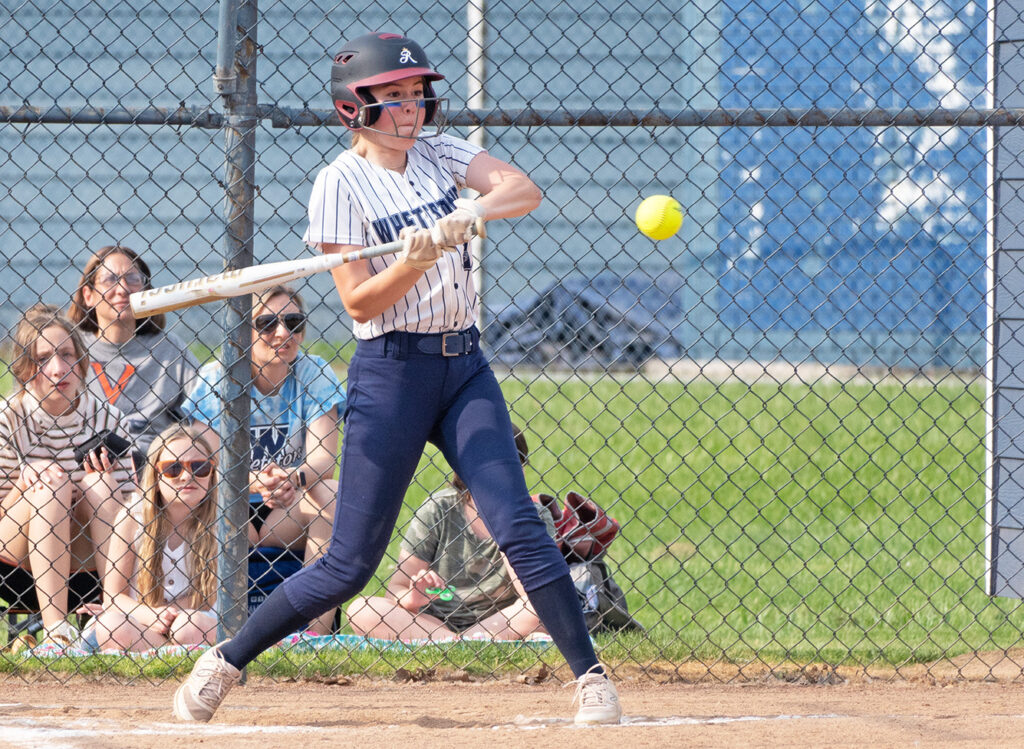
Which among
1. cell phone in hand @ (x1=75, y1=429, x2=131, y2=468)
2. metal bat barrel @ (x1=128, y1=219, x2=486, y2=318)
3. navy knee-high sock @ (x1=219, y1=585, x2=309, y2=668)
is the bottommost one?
navy knee-high sock @ (x1=219, y1=585, x2=309, y2=668)

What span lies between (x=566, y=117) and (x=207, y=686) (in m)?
2.04

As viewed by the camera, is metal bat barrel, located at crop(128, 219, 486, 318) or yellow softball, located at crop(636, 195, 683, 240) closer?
metal bat barrel, located at crop(128, 219, 486, 318)

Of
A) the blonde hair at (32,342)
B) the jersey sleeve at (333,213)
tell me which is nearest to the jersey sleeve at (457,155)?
the jersey sleeve at (333,213)

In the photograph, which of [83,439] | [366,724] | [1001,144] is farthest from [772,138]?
[366,724]

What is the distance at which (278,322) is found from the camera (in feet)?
14.7

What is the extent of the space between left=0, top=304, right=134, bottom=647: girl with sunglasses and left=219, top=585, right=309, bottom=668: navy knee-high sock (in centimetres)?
125

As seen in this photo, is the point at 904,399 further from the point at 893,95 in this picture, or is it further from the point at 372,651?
the point at 372,651

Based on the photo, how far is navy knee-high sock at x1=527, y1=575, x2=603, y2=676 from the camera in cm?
320

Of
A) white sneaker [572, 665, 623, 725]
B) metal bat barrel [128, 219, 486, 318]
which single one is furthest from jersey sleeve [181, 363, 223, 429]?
white sneaker [572, 665, 623, 725]

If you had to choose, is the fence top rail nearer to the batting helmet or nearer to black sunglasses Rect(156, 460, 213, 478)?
the batting helmet

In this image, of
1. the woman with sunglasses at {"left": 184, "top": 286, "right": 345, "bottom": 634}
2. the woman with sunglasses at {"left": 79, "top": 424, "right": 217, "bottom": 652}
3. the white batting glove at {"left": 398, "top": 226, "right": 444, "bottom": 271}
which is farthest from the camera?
the woman with sunglasses at {"left": 184, "top": 286, "right": 345, "bottom": 634}

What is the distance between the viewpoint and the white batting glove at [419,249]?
2936 millimetres

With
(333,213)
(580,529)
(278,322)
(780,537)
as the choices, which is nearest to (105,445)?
(278,322)

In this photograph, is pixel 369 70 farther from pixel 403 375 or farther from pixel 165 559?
pixel 165 559
